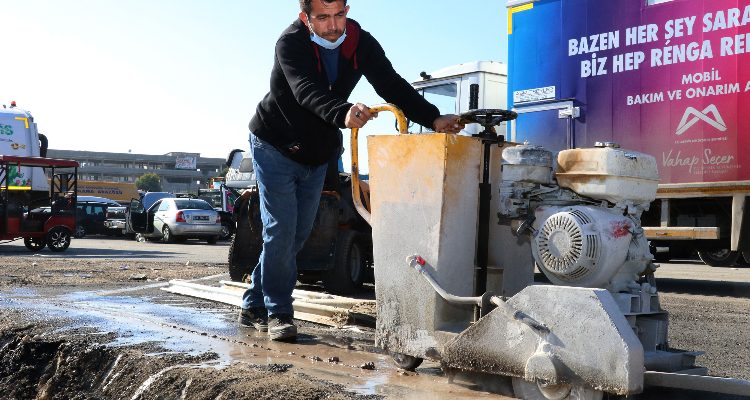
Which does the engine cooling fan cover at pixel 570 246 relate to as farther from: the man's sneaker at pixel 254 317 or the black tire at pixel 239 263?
the black tire at pixel 239 263

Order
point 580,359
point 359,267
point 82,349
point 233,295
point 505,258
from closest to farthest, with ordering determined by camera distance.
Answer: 1. point 580,359
2. point 505,258
3. point 82,349
4. point 233,295
5. point 359,267

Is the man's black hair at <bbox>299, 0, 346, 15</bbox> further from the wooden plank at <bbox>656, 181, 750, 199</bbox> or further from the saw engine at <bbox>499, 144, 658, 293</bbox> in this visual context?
the wooden plank at <bbox>656, 181, 750, 199</bbox>

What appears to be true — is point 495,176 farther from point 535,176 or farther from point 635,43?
point 635,43

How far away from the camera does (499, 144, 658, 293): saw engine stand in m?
3.42

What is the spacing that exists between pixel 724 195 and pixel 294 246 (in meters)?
6.26

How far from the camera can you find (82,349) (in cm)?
432

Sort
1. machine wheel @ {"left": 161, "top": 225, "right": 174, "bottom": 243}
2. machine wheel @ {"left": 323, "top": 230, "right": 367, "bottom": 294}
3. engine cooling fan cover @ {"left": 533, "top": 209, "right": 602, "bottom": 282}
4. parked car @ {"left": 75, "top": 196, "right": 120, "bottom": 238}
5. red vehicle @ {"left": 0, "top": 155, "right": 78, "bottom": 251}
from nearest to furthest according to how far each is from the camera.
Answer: engine cooling fan cover @ {"left": 533, "top": 209, "right": 602, "bottom": 282}, machine wheel @ {"left": 323, "top": 230, "right": 367, "bottom": 294}, red vehicle @ {"left": 0, "top": 155, "right": 78, "bottom": 251}, machine wheel @ {"left": 161, "top": 225, "right": 174, "bottom": 243}, parked car @ {"left": 75, "top": 196, "right": 120, "bottom": 238}

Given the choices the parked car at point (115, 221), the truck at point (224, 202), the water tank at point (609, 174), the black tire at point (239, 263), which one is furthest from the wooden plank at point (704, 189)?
the parked car at point (115, 221)

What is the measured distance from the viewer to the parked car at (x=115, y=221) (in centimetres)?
2873

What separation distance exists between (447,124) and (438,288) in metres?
0.97

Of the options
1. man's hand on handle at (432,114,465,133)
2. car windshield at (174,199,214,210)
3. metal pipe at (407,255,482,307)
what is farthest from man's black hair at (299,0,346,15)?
car windshield at (174,199,214,210)

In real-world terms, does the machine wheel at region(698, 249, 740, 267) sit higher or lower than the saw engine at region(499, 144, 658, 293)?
lower

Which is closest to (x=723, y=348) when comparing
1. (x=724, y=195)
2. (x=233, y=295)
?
(x=233, y=295)

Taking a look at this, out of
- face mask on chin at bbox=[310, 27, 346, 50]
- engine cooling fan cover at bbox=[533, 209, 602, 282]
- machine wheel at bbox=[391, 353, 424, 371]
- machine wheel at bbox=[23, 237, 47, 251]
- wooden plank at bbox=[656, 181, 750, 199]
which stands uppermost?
face mask on chin at bbox=[310, 27, 346, 50]
